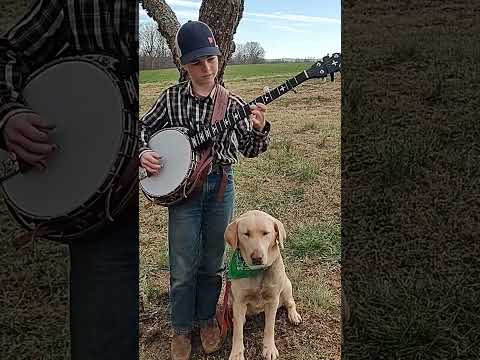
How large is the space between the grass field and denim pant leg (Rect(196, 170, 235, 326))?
0.21ft

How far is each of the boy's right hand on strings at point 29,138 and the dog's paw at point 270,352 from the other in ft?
2.98

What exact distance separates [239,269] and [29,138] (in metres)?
0.76

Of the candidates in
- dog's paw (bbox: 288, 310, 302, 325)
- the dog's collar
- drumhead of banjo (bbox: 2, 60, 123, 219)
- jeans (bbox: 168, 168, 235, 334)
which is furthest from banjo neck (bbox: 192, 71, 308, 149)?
dog's paw (bbox: 288, 310, 302, 325)

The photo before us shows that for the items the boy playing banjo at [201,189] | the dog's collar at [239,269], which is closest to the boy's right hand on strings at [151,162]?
the boy playing banjo at [201,189]

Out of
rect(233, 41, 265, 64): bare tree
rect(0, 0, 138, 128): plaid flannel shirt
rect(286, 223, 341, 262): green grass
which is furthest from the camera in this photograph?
rect(286, 223, 341, 262): green grass

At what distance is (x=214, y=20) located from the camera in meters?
2.49

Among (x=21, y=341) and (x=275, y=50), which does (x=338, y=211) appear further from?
(x=21, y=341)

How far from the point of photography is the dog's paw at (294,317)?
252 centimetres

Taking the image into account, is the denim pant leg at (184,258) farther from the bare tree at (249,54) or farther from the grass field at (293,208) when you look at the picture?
the bare tree at (249,54)

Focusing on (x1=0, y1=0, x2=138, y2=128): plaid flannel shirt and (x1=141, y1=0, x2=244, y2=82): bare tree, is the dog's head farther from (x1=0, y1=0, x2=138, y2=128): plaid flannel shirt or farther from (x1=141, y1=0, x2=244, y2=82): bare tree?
(x1=0, y1=0, x2=138, y2=128): plaid flannel shirt

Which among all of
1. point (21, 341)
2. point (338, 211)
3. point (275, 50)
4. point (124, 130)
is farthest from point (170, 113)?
point (21, 341)

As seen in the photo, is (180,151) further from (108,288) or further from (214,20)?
(108,288)

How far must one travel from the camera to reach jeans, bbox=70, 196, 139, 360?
2566 mm

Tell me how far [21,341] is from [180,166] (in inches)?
57.9
